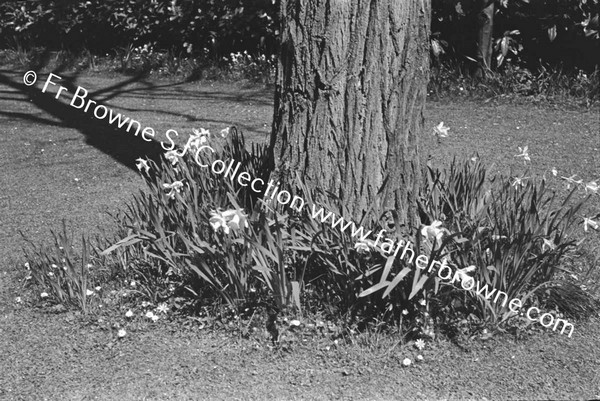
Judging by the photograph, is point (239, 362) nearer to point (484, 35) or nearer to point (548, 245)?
point (548, 245)

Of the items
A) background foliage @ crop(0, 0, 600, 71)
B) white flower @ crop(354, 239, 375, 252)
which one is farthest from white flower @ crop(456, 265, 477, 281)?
background foliage @ crop(0, 0, 600, 71)

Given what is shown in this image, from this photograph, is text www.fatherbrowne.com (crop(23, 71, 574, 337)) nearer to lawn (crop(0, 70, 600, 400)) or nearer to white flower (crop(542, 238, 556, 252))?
lawn (crop(0, 70, 600, 400))

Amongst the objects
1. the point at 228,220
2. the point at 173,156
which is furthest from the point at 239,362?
the point at 173,156

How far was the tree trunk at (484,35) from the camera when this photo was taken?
26.7ft

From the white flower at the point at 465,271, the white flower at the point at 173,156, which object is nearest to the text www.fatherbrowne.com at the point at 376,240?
the white flower at the point at 465,271

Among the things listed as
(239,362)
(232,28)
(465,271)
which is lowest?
(239,362)

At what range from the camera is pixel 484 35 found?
8.20 m

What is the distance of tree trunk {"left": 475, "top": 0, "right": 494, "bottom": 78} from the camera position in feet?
26.7

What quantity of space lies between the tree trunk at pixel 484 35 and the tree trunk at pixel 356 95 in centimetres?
478

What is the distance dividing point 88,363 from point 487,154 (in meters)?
3.92

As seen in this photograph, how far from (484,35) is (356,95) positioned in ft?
16.7

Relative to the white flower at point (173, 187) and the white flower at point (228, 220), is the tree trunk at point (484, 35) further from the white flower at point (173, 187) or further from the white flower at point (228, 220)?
the white flower at point (228, 220)

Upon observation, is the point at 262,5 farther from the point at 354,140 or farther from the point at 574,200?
the point at 354,140

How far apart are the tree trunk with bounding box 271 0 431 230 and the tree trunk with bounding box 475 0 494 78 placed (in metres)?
4.78
